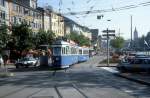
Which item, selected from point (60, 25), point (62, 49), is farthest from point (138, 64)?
point (60, 25)

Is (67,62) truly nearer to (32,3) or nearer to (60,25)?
(32,3)

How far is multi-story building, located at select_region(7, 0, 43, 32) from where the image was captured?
9281 centimetres

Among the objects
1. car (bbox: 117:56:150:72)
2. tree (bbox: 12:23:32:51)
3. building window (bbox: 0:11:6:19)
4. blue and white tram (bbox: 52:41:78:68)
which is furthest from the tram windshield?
building window (bbox: 0:11:6:19)

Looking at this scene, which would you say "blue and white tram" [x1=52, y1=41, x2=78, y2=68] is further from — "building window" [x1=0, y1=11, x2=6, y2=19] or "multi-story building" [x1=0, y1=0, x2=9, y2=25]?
"building window" [x1=0, y1=11, x2=6, y2=19]

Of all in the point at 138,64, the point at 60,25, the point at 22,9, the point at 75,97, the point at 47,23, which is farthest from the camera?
the point at 60,25

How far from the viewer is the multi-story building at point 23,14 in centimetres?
9281

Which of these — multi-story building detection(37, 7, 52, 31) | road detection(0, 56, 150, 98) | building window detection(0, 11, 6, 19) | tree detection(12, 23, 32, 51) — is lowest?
road detection(0, 56, 150, 98)

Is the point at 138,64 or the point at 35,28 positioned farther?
the point at 35,28

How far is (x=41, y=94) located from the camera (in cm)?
2002

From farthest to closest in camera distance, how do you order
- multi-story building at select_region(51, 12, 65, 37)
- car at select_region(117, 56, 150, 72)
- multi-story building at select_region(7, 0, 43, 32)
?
1. multi-story building at select_region(51, 12, 65, 37)
2. multi-story building at select_region(7, 0, 43, 32)
3. car at select_region(117, 56, 150, 72)

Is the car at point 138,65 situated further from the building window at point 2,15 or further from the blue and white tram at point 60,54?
the building window at point 2,15

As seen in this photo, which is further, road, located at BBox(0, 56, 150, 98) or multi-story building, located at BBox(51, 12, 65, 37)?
multi-story building, located at BBox(51, 12, 65, 37)

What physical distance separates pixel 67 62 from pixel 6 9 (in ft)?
146

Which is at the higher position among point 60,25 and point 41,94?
point 60,25
